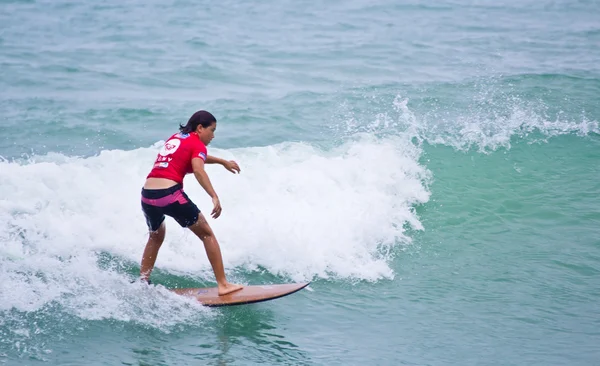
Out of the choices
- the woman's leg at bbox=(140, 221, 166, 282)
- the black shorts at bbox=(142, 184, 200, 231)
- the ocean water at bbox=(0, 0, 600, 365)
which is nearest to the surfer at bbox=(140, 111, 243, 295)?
the black shorts at bbox=(142, 184, 200, 231)

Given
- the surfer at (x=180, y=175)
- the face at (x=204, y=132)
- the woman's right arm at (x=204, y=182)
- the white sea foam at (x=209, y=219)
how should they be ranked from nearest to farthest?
the woman's right arm at (x=204, y=182), the surfer at (x=180, y=175), the face at (x=204, y=132), the white sea foam at (x=209, y=219)

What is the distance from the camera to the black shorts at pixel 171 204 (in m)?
→ 6.21

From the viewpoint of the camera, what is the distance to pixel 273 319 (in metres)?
6.57

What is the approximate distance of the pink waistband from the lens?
6.20 meters

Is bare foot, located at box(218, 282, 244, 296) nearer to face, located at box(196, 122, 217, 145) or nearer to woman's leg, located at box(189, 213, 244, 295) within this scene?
woman's leg, located at box(189, 213, 244, 295)

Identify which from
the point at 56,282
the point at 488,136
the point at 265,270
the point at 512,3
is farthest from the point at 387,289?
the point at 512,3

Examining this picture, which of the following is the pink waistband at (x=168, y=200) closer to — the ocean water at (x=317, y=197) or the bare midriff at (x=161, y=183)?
the bare midriff at (x=161, y=183)

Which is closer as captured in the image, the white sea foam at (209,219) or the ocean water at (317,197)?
the ocean water at (317,197)

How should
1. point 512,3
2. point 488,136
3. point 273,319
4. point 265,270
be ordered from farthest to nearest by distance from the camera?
point 512,3 < point 488,136 < point 265,270 < point 273,319

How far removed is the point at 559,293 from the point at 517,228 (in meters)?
1.93

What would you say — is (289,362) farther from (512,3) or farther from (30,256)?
(512,3)

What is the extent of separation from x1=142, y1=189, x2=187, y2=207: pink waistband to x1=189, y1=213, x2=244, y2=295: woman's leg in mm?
228

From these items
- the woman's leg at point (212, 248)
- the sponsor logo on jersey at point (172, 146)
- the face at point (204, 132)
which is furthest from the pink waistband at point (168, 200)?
the face at point (204, 132)

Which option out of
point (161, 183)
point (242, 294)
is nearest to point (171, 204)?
point (161, 183)
